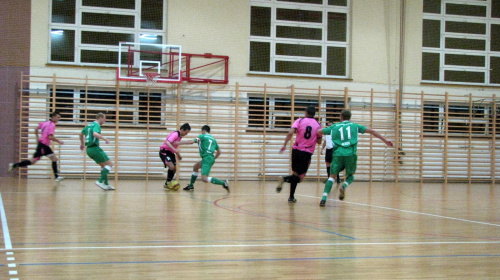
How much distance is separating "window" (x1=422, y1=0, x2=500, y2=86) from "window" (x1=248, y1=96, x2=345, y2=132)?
381 cm

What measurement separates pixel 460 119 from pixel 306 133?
12.4m

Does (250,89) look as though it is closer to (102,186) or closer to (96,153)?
(96,153)

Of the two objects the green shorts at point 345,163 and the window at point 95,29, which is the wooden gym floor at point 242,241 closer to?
the green shorts at point 345,163

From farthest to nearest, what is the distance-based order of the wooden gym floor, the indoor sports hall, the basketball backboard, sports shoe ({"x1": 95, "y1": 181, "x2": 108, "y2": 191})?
1. the basketball backboard
2. the indoor sports hall
3. sports shoe ({"x1": 95, "y1": 181, "x2": 108, "y2": 191})
4. the wooden gym floor

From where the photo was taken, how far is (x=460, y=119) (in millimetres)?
19812

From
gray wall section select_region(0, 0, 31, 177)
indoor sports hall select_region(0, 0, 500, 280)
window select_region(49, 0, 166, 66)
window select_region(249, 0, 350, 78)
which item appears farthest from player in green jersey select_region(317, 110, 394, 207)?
gray wall section select_region(0, 0, 31, 177)

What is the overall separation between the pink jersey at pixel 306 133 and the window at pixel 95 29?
31.0 ft

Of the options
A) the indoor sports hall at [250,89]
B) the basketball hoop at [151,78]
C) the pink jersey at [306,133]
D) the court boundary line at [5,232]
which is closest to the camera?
the court boundary line at [5,232]

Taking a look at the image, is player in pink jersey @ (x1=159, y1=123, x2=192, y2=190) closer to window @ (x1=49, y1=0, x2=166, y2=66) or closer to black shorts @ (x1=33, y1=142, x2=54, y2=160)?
black shorts @ (x1=33, y1=142, x2=54, y2=160)

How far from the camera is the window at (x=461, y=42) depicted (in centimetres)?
1961

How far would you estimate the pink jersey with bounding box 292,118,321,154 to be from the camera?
9.25 m

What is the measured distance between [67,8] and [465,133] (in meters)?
14.1

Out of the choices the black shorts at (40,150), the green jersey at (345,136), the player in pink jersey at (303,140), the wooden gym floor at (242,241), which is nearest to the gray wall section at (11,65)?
the black shorts at (40,150)

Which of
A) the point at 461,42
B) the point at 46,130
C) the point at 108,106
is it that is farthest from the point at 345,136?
the point at 461,42
